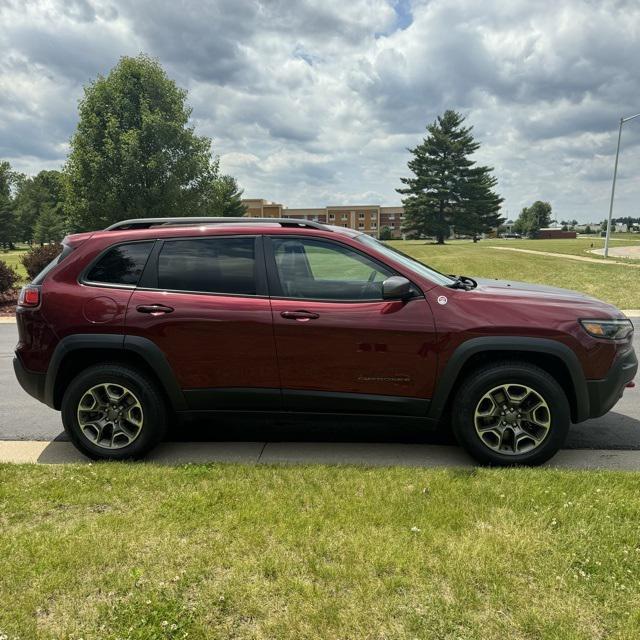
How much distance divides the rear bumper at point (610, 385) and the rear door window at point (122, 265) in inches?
136

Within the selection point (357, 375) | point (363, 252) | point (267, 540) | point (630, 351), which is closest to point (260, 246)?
point (363, 252)

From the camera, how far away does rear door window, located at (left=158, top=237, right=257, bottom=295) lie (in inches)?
154

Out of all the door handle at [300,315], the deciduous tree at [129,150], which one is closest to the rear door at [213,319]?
the door handle at [300,315]

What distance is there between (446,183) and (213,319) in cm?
5935

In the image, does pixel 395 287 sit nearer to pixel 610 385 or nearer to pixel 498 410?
pixel 498 410

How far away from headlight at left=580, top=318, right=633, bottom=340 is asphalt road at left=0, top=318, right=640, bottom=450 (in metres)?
1.10

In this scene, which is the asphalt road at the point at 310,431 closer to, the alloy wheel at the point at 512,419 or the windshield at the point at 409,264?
the alloy wheel at the point at 512,419

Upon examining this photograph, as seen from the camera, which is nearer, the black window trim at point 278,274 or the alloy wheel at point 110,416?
the black window trim at point 278,274

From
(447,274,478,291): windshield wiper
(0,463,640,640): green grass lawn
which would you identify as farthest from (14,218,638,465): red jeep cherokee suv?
(0,463,640,640): green grass lawn

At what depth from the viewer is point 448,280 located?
164 inches

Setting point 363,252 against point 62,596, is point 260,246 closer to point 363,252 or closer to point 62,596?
point 363,252

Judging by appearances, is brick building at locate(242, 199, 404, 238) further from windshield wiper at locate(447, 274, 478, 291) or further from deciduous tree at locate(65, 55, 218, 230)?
windshield wiper at locate(447, 274, 478, 291)

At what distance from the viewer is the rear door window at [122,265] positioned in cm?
400

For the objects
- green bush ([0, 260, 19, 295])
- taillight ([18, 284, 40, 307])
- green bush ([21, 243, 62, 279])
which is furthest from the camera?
green bush ([21, 243, 62, 279])
